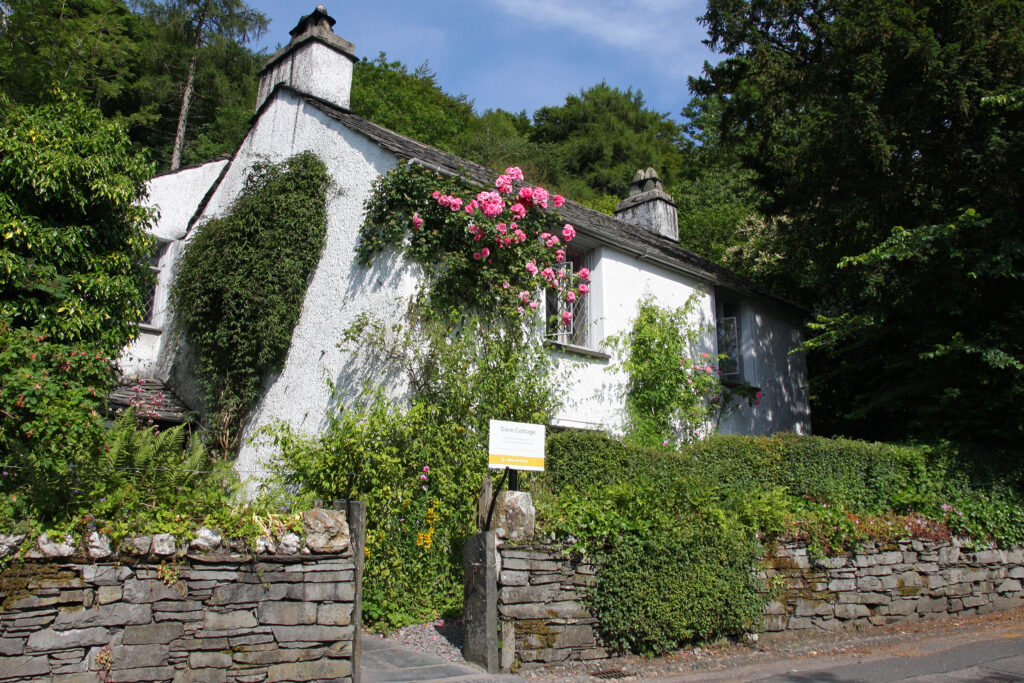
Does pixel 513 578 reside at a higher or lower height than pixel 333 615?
higher

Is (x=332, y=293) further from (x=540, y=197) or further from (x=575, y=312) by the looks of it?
(x=575, y=312)

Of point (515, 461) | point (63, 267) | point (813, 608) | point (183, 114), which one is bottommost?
point (813, 608)

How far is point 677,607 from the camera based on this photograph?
23.5 feet

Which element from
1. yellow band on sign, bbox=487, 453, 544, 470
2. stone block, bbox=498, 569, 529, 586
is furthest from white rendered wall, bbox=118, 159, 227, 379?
stone block, bbox=498, 569, 529, 586

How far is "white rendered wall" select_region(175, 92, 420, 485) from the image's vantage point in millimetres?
9930

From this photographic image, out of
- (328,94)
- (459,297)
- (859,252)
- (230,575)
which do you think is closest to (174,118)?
(328,94)

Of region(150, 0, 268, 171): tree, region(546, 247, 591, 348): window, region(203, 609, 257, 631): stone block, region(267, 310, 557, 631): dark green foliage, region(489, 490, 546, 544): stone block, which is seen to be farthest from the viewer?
region(150, 0, 268, 171): tree

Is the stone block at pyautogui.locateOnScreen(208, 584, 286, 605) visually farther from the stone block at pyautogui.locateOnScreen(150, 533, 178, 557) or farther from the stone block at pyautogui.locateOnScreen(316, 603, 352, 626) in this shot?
the stone block at pyautogui.locateOnScreen(150, 533, 178, 557)

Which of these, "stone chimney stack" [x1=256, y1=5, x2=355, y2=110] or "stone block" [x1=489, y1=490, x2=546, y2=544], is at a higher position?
"stone chimney stack" [x1=256, y1=5, x2=355, y2=110]

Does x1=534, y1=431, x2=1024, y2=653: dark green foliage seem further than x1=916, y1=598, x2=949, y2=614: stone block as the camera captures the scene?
No

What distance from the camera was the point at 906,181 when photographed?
12164 millimetres

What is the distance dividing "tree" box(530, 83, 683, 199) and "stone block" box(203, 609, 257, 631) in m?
26.6

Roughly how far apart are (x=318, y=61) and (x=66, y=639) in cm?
1043

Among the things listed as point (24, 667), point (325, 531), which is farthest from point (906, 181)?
point (24, 667)
